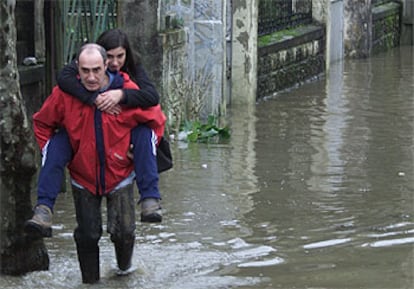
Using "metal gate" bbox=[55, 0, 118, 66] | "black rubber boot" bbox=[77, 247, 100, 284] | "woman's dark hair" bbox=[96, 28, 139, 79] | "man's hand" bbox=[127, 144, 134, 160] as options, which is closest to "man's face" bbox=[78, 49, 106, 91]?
"woman's dark hair" bbox=[96, 28, 139, 79]

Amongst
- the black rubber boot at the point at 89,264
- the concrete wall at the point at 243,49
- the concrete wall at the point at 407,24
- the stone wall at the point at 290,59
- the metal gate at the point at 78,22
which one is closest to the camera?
the black rubber boot at the point at 89,264

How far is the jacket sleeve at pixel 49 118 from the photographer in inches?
256

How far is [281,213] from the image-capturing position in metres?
9.04

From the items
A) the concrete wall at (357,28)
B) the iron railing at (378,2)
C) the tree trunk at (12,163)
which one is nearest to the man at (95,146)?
the tree trunk at (12,163)

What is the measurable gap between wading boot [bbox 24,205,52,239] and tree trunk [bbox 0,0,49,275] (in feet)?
1.24

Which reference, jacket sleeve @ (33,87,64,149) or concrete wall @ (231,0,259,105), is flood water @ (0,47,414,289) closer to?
concrete wall @ (231,0,259,105)

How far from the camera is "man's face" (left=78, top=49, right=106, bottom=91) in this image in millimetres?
6426

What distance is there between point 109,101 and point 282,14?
1142 cm

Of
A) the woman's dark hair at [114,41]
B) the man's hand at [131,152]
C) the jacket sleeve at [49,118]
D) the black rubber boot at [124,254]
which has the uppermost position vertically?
the woman's dark hair at [114,41]

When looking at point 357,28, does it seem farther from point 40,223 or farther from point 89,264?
point 40,223

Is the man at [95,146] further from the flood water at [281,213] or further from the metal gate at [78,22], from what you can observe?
the metal gate at [78,22]

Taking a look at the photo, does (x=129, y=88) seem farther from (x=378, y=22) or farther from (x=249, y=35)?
(x=378, y=22)

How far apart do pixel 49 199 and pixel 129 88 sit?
766mm

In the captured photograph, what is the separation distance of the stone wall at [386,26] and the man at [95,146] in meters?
16.3
